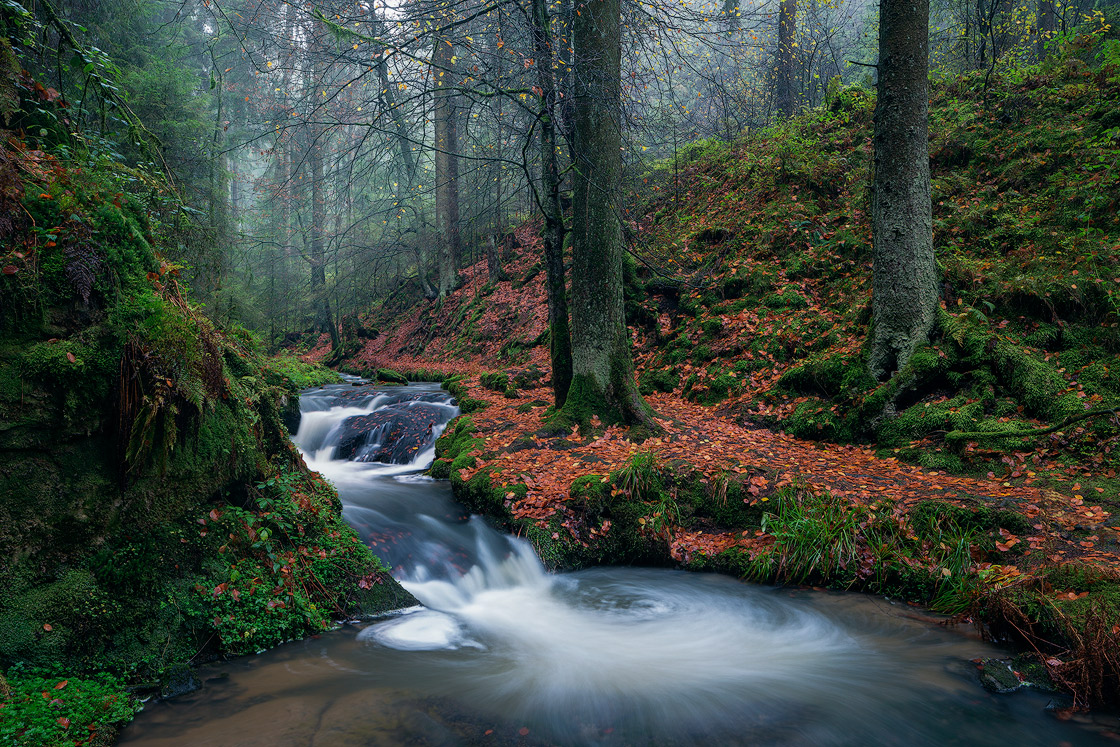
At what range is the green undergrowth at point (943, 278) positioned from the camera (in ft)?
20.8

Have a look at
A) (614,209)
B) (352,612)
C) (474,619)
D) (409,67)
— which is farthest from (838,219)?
(352,612)

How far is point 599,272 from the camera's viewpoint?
7742 millimetres

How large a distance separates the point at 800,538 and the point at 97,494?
5.60m

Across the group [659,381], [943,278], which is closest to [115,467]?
[659,381]

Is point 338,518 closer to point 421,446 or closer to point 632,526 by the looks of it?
point 632,526

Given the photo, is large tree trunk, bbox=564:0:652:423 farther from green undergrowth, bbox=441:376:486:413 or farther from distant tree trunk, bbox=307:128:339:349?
distant tree trunk, bbox=307:128:339:349

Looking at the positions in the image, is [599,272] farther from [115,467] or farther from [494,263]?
[494,263]

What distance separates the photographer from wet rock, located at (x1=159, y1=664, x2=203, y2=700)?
339cm

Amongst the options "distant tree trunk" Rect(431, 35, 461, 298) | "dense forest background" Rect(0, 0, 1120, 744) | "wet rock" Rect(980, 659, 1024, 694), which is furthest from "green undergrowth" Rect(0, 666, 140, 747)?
"distant tree trunk" Rect(431, 35, 461, 298)

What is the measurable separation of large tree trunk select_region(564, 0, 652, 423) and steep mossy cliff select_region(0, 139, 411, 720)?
441cm

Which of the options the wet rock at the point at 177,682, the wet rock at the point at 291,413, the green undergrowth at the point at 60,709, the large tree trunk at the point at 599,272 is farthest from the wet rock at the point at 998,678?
the wet rock at the point at 291,413

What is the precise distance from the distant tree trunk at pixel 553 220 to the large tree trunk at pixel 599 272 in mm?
340

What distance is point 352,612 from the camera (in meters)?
4.68

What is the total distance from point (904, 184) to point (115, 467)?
338 inches
